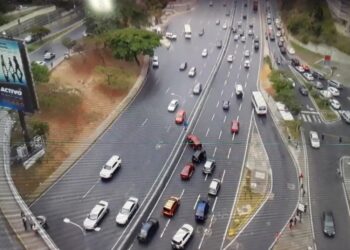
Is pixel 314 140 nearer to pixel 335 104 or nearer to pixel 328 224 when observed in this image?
pixel 335 104

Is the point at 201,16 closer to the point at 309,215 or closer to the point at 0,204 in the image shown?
the point at 309,215

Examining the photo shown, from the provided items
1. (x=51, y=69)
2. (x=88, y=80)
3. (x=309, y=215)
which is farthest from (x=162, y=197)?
(x=51, y=69)

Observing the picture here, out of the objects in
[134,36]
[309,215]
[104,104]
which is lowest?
[309,215]

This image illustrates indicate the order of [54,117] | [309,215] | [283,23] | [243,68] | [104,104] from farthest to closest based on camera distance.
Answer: [283,23] → [243,68] → [104,104] → [54,117] → [309,215]

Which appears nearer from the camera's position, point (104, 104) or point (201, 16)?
point (104, 104)

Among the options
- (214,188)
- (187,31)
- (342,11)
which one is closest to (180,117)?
(214,188)

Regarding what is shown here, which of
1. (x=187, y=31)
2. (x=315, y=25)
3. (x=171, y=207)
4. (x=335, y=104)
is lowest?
(x=335, y=104)
